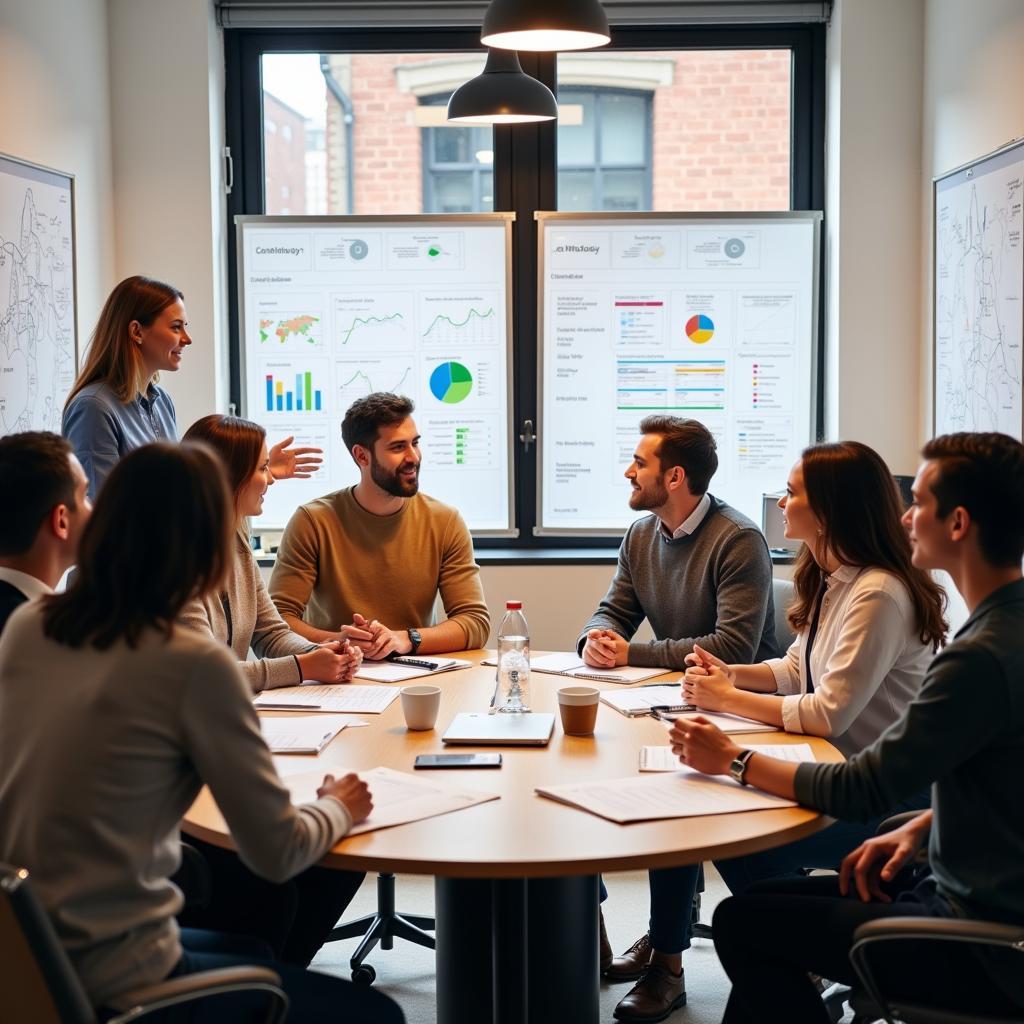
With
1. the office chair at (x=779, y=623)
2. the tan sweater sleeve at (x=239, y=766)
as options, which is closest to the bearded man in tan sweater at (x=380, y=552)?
the office chair at (x=779, y=623)

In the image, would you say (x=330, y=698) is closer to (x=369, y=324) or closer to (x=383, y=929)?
(x=383, y=929)

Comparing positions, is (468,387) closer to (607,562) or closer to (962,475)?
(607,562)

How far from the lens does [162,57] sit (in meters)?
4.62

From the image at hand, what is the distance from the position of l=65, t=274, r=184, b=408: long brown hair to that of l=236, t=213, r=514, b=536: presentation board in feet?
4.48

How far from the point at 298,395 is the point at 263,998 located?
335cm

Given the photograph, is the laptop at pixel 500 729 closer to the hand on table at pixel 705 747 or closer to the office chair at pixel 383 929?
the hand on table at pixel 705 747

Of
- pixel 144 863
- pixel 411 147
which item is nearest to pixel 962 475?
pixel 144 863

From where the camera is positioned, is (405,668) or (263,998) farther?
(405,668)

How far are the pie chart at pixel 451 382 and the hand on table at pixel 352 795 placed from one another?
10.0 ft

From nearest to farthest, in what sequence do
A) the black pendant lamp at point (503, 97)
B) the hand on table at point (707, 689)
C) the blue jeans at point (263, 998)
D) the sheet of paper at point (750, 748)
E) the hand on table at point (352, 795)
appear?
the blue jeans at point (263, 998) → the hand on table at point (352, 795) → the sheet of paper at point (750, 748) → the hand on table at point (707, 689) → the black pendant lamp at point (503, 97)

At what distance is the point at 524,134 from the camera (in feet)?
16.0

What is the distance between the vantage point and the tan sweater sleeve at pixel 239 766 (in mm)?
1575

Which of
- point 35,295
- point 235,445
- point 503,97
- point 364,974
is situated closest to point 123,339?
point 35,295

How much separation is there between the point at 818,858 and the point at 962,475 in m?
0.94
